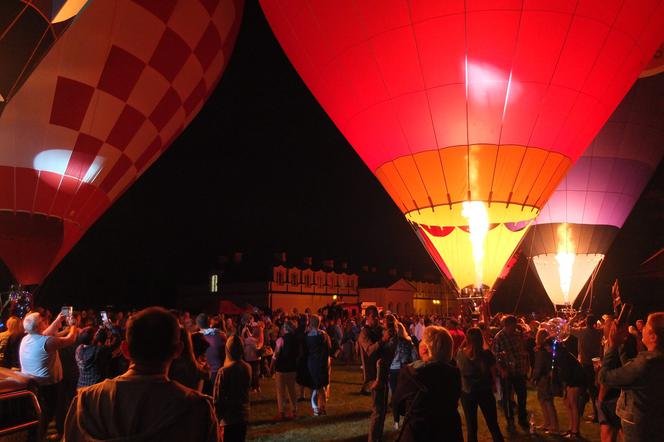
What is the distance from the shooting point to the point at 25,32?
5758mm

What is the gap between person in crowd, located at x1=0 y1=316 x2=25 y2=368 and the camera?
541 cm

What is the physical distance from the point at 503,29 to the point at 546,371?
156 inches

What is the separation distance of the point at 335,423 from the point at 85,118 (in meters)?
5.57

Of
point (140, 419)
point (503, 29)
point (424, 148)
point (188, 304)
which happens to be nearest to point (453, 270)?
point (424, 148)

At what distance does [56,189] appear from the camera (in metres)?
8.16

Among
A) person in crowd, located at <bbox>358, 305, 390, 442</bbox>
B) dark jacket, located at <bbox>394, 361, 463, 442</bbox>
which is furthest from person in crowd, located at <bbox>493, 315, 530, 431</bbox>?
dark jacket, located at <bbox>394, 361, 463, 442</bbox>

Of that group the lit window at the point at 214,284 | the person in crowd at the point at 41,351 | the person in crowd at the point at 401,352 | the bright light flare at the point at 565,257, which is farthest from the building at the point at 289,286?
the person in crowd at the point at 41,351

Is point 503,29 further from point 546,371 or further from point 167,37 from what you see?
point 167,37

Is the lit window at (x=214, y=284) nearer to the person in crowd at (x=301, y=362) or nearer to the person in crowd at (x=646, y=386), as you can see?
the person in crowd at (x=301, y=362)

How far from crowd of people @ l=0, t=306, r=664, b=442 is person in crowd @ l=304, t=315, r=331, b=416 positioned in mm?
15

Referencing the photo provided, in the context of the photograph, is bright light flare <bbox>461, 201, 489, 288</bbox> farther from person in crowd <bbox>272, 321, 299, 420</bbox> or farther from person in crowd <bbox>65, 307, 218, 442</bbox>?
person in crowd <bbox>65, 307, 218, 442</bbox>

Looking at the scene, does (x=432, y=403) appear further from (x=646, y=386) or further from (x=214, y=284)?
(x=214, y=284)

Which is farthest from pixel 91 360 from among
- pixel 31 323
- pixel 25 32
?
pixel 25 32

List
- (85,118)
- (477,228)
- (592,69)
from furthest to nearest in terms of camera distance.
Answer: (85,118) < (477,228) < (592,69)
